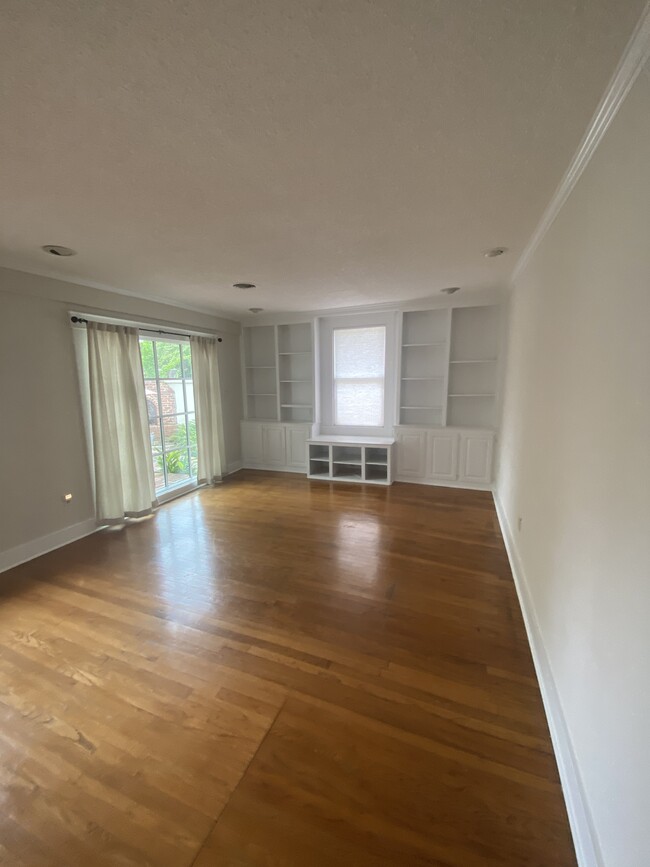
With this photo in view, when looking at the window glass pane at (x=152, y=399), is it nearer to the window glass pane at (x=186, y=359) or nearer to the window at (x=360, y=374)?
the window glass pane at (x=186, y=359)

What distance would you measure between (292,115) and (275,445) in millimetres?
4738

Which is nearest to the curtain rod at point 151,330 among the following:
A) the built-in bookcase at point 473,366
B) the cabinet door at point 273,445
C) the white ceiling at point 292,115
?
the white ceiling at point 292,115

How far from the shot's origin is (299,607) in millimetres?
2301

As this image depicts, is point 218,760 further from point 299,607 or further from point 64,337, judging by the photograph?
point 64,337

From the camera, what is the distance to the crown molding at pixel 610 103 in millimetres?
935

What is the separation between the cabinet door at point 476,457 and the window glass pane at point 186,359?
382 cm

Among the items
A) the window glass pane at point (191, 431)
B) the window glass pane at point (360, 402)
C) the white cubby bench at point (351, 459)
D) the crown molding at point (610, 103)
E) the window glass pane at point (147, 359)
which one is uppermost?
the crown molding at point (610, 103)

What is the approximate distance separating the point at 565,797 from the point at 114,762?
5.66 ft

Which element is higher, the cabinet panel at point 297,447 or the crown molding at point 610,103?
the crown molding at point 610,103

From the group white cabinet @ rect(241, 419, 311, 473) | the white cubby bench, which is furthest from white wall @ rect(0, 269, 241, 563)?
the white cubby bench

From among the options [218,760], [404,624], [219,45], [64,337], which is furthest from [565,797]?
[64,337]

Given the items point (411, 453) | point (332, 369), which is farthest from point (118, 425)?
point (411, 453)

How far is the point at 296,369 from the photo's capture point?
568 cm

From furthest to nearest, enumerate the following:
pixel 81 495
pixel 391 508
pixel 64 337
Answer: pixel 391 508 → pixel 81 495 → pixel 64 337
